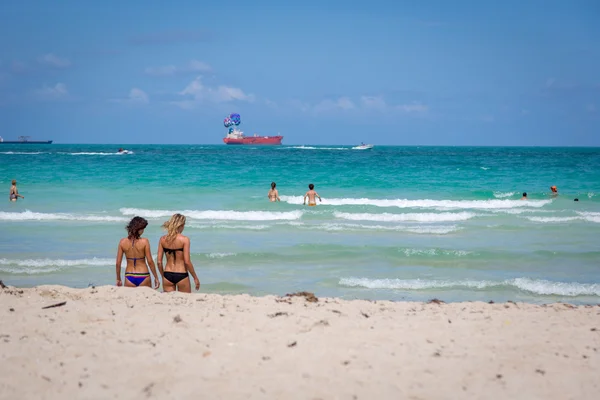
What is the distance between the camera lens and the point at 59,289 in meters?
7.75

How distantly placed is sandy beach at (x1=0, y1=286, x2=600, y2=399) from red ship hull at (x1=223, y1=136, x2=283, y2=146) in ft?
446

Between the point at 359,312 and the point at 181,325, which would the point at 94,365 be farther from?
the point at 359,312

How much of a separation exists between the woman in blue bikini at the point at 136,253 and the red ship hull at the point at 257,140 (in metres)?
135

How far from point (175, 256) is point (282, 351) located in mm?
3014

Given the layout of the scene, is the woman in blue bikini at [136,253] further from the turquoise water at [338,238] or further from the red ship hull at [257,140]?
the red ship hull at [257,140]

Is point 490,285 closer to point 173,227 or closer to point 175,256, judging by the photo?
point 175,256

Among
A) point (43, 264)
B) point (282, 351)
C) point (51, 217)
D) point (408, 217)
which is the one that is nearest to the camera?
point (282, 351)

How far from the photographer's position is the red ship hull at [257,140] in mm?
141750

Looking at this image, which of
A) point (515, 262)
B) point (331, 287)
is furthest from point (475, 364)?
point (515, 262)

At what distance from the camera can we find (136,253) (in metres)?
7.79

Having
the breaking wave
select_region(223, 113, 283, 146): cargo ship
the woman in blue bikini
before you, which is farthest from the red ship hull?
the woman in blue bikini

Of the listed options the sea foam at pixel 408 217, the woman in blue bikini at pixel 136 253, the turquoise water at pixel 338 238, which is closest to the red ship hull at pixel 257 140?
the turquoise water at pixel 338 238

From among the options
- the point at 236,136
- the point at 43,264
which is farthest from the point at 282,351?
the point at 236,136

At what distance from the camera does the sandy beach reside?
14.9 feet
